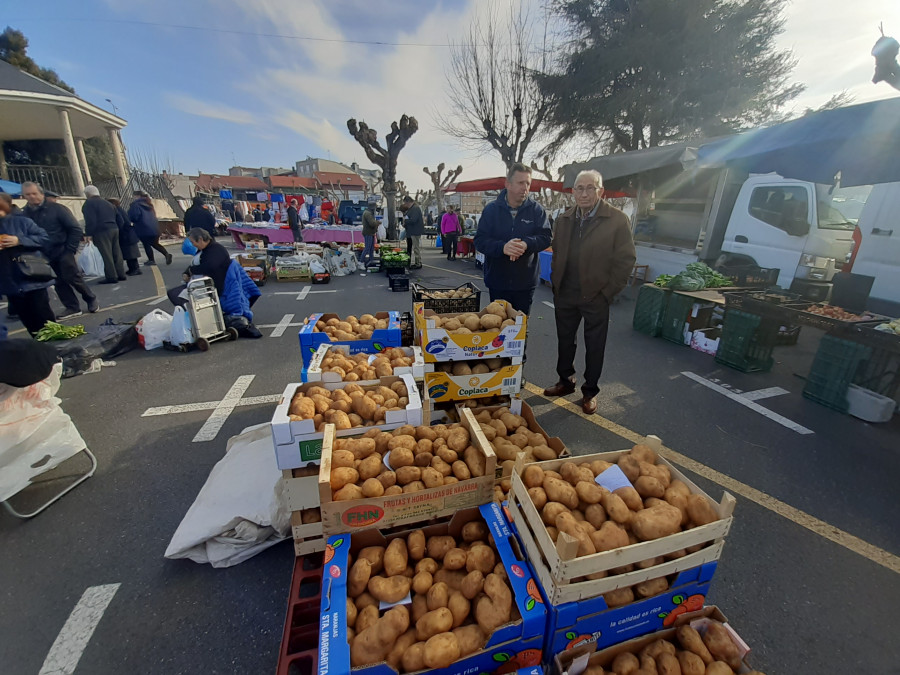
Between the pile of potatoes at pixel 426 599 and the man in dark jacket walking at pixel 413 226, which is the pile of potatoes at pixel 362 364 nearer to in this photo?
the pile of potatoes at pixel 426 599

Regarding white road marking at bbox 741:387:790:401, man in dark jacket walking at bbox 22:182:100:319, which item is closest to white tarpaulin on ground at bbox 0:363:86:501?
man in dark jacket walking at bbox 22:182:100:319

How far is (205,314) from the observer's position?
5.70m

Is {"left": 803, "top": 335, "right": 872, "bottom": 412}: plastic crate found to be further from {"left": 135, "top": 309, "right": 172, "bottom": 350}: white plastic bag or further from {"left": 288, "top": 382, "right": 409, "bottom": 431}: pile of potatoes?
{"left": 135, "top": 309, "right": 172, "bottom": 350}: white plastic bag

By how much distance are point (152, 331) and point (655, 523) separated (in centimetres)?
666

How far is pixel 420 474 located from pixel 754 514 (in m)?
2.54

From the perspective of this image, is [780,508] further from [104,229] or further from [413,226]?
[104,229]

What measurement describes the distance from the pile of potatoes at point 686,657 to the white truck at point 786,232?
5895mm

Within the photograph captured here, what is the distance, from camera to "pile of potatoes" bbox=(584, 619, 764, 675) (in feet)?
4.79

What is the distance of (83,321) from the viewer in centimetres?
681

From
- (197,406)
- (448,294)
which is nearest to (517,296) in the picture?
(448,294)

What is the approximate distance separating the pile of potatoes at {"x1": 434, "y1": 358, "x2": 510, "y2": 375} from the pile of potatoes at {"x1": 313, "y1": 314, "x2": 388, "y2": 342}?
90 centimetres

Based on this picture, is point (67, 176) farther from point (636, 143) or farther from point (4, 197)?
point (636, 143)

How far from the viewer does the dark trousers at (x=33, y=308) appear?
533 cm

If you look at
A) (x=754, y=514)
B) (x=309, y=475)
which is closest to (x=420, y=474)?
(x=309, y=475)
